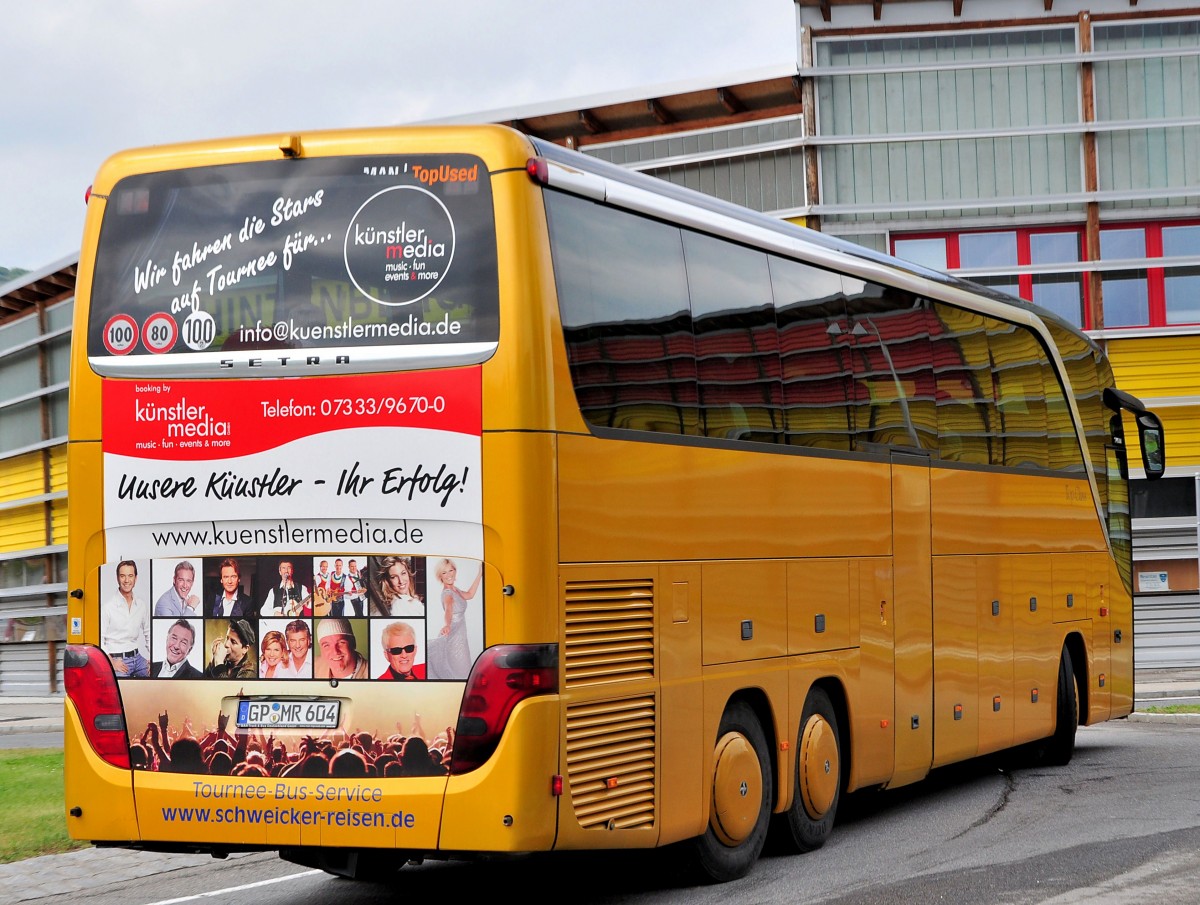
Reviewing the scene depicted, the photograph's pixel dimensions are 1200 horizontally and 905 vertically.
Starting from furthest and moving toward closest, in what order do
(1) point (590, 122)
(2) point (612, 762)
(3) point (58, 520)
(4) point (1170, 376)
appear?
1. (3) point (58, 520)
2. (1) point (590, 122)
3. (4) point (1170, 376)
4. (2) point (612, 762)

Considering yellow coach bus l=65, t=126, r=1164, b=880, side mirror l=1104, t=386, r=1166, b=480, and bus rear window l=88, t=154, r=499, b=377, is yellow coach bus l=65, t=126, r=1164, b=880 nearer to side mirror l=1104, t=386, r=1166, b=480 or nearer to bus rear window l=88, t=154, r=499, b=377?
bus rear window l=88, t=154, r=499, b=377

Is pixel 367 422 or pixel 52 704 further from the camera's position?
pixel 52 704

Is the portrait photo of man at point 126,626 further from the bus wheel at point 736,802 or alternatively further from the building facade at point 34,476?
the building facade at point 34,476

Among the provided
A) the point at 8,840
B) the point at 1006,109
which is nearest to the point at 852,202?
the point at 1006,109

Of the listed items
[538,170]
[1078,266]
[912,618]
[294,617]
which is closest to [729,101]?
[1078,266]

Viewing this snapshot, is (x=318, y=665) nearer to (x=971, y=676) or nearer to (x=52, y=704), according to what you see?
(x=971, y=676)

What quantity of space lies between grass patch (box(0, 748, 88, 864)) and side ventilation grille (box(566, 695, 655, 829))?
496 cm

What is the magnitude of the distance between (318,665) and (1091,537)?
9.74m

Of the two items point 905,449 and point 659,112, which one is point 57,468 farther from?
point 905,449

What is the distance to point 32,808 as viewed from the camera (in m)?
13.8

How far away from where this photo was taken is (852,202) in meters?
26.2

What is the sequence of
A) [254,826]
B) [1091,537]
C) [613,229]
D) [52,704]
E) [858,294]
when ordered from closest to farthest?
[254,826] → [613,229] → [858,294] → [1091,537] → [52,704]

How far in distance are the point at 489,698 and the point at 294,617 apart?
39.2 inches

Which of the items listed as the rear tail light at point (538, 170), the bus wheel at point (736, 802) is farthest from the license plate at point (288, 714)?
the rear tail light at point (538, 170)
